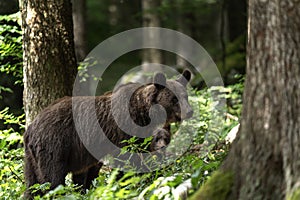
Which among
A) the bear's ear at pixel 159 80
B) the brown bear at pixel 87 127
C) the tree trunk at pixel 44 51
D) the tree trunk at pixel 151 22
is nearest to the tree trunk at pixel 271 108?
the brown bear at pixel 87 127

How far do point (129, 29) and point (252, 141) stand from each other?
802 inches

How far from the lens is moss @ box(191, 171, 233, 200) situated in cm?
464

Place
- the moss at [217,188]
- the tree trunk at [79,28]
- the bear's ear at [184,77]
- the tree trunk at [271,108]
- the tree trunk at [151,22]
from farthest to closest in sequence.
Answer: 1. the tree trunk at [151,22]
2. the tree trunk at [79,28]
3. the bear's ear at [184,77]
4. the moss at [217,188]
5. the tree trunk at [271,108]

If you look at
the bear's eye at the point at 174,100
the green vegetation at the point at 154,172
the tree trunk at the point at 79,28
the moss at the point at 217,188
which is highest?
the tree trunk at the point at 79,28

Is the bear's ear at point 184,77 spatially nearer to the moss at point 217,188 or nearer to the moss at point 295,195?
the moss at point 217,188

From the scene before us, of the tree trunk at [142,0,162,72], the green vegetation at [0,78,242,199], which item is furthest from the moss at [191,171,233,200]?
the tree trunk at [142,0,162,72]

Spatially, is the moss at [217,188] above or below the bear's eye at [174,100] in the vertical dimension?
below

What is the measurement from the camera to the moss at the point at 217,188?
4636mm

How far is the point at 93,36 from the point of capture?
23609mm

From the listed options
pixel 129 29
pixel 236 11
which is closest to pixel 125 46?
pixel 129 29

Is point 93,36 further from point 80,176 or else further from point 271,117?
point 271,117

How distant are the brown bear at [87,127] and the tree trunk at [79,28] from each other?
12.5 ft

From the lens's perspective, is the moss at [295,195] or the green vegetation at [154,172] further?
the green vegetation at [154,172]

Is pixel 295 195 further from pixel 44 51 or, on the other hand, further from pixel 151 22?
pixel 151 22
